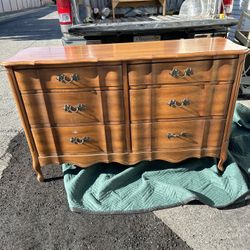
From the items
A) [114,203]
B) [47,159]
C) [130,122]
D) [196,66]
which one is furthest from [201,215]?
[47,159]

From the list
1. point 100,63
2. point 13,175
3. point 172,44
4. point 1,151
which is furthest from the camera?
point 1,151

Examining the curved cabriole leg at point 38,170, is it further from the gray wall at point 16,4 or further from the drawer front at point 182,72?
the gray wall at point 16,4

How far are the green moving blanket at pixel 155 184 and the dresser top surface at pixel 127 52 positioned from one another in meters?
1.08

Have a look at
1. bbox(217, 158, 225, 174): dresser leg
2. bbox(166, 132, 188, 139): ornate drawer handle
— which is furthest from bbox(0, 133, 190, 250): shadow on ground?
bbox(217, 158, 225, 174): dresser leg

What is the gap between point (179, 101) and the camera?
6.72 ft

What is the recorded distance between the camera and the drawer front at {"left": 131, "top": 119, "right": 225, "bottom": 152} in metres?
2.16

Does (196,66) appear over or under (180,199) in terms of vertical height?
over

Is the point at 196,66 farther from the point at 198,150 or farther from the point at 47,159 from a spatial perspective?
the point at 47,159

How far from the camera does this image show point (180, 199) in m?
2.13

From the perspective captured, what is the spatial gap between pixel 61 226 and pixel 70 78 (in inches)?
45.8

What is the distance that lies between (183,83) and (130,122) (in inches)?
20.9

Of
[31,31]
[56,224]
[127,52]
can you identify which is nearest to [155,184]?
[56,224]

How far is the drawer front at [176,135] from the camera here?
216 cm

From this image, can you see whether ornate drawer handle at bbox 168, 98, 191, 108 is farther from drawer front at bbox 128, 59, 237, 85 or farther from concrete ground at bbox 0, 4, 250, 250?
concrete ground at bbox 0, 4, 250, 250
